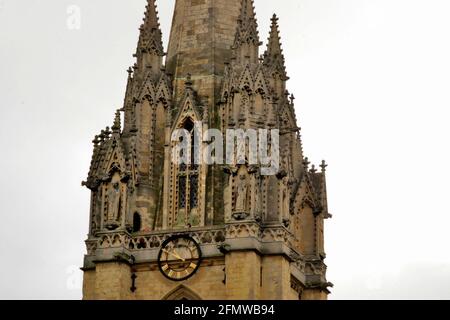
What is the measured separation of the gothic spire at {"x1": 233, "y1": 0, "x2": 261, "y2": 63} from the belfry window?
11.1 ft

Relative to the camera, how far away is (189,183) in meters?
61.2

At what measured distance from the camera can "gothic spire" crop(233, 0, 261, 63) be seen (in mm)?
62094

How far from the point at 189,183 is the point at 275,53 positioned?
7384mm

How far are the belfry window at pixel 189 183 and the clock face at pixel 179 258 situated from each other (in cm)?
164

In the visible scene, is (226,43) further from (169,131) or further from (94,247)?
(94,247)

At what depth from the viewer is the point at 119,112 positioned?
62.5m

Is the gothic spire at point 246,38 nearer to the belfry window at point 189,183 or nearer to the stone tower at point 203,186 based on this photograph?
the stone tower at point 203,186

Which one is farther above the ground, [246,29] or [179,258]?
[246,29]

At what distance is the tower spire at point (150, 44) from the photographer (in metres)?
63.6

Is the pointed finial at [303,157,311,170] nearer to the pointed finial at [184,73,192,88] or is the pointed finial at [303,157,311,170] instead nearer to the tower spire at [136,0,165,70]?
the pointed finial at [184,73,192,88]

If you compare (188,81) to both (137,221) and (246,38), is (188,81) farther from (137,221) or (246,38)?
(137,221)

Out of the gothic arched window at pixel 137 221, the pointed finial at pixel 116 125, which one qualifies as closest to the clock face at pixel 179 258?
the gothic arched window at pixel 137 221

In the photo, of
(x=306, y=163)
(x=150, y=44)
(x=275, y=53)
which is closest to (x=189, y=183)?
(x=306, y=163)
